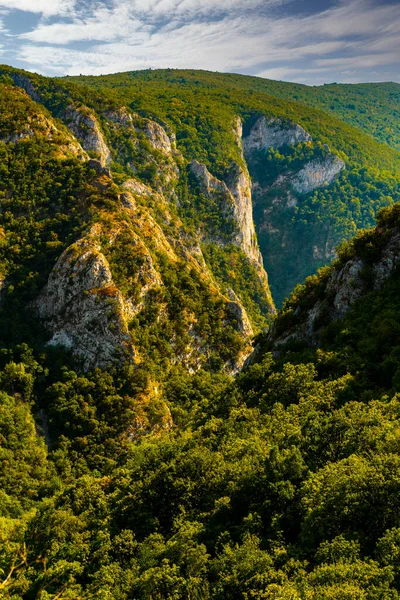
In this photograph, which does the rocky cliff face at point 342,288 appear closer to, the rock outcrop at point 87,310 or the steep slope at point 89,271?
the rock outcrop at point 87,310

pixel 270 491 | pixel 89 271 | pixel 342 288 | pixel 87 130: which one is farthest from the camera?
pixel 87 130

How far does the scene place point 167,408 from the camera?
284 feet

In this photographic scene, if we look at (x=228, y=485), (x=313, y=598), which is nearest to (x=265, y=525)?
(x=228, y=485)

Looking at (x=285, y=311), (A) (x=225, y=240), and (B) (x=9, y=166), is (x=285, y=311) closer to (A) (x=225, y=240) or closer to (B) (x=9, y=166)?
(B) (x=9, y=166)

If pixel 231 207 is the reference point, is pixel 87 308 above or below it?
below

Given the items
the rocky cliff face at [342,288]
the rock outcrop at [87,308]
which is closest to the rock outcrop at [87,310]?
the rock outcrop at [87,308]

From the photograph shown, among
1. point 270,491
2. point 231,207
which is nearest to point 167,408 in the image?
point 270,491

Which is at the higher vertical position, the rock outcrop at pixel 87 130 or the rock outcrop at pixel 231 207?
the rock outcrop at pixel 87 130

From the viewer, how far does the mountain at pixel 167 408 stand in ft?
87.6

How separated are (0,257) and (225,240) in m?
103

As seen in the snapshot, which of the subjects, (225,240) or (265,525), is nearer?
(265,525)

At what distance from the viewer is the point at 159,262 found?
106062mm

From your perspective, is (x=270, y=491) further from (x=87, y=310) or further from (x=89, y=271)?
(x=89, y=271)

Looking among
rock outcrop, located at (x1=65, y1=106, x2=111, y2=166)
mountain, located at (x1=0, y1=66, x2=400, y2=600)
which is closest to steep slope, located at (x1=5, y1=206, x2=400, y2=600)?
mountain, located at (x1=0, y1=66, x2=400, y2=600)
